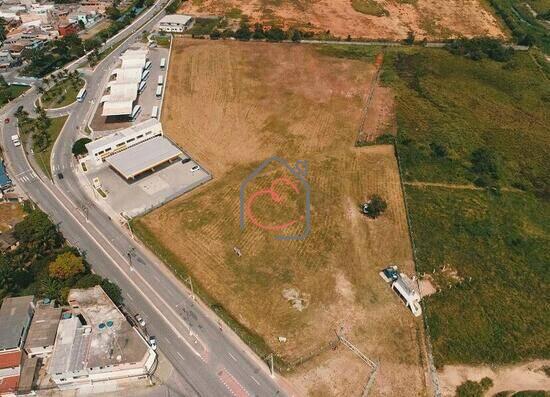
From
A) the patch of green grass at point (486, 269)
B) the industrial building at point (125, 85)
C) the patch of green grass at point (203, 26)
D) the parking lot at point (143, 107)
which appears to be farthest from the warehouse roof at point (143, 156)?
the patch of green grass at point (203, 26)

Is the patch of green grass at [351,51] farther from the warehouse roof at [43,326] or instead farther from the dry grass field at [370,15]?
the warehouse roof at [43,326]

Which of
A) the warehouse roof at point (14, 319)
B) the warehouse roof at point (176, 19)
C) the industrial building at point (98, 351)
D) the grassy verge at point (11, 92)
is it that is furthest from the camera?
the warehouse roof at point (176, 19)

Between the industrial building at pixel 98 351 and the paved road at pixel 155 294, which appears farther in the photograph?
the paved road at pixel 155 294

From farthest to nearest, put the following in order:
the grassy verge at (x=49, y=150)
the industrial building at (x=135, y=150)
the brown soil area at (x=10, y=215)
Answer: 1. the grassy verge at (x=49, y=150)
2. the industrial building at (x=135, y=150)
3. the brown soil area at (x=10, y=215)

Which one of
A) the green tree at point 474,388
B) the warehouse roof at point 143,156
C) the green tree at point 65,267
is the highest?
the warehouse roof at point 143,156

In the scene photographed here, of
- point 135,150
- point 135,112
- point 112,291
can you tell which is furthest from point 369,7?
point 112,291

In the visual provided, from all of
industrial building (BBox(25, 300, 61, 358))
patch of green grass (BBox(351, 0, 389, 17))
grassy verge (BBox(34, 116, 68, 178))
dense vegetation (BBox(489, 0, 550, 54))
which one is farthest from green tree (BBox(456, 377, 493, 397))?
patch of green grass (BBox(351, 0, 389, 17))

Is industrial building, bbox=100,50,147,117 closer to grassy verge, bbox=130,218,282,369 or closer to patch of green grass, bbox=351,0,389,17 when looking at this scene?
grassy verge, bbox=130,218,282,369
